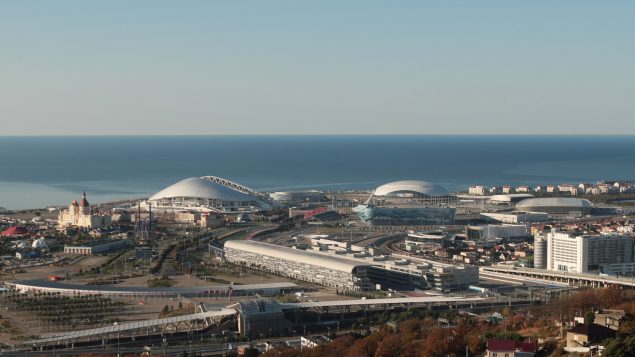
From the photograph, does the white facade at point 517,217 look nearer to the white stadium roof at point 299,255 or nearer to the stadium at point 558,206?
the stadium at point 558,206

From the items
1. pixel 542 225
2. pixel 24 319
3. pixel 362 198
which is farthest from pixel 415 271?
pixel 362 198

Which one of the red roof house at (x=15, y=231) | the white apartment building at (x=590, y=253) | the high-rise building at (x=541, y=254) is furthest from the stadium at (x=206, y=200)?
the white apartment building at (x=590, y=253)

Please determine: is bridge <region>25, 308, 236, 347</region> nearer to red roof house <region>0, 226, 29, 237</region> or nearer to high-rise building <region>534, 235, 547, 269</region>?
high-rise building <region>534, 235, 547, 269</region>

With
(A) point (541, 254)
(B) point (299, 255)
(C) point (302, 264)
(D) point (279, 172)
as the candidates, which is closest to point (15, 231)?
(B) point (299, 255)

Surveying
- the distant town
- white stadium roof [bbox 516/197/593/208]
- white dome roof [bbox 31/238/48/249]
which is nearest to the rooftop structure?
the distant town

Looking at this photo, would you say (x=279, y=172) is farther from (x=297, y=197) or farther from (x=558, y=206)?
(x=558, y=206)
